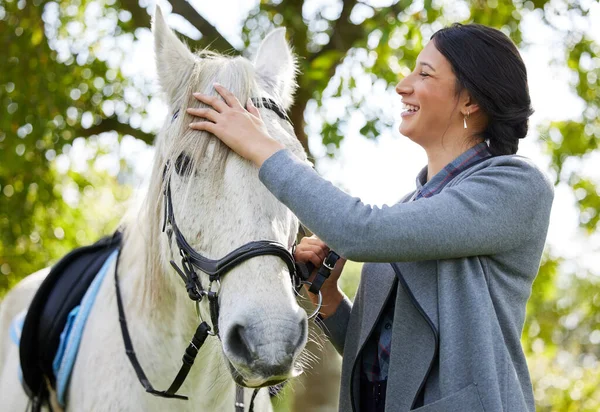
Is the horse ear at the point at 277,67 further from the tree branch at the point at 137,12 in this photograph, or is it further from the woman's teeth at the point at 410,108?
the tree branch at the point at 137,12

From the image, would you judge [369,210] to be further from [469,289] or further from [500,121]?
[500,121]

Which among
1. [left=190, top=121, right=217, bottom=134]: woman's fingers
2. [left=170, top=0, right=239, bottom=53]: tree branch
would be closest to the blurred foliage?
[left=170, top=0, right=239, bottom=53]: tree branch

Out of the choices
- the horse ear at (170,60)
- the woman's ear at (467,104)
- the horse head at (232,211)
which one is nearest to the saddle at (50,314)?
the horse head at (232,211)

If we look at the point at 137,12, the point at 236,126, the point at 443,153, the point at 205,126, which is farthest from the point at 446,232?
the point at 137,12

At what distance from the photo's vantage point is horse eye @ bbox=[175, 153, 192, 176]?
6.95ft

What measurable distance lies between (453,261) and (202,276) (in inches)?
29.8

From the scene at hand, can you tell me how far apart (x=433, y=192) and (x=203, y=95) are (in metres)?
0.79

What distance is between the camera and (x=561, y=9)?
5.13 m

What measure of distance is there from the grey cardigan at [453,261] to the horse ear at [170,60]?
0.67 meters

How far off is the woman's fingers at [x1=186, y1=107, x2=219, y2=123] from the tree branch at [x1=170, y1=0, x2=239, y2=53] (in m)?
2.80

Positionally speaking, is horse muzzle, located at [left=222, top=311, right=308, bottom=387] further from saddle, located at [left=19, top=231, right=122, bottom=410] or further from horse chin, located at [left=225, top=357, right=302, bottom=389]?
saddle, located at [left=19, top=231, right=122, bottom=410]

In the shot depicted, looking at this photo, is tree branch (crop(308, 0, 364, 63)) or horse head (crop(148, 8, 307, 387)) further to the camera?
tree branch (crop(308, 0, 364, 63))

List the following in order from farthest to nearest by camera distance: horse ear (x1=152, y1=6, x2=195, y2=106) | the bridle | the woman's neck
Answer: horse ear (x1=152, y1=6, x2=195, y2=106) → the woman's neck → the bridle

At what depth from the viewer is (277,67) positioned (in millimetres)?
2629
